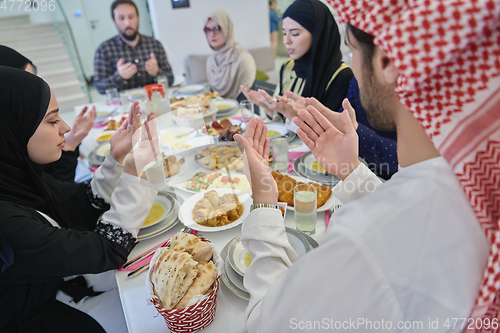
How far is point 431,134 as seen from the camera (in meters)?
0.56

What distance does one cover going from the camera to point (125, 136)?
52.1 inches

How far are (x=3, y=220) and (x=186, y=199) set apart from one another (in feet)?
2.07

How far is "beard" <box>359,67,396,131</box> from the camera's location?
66cm

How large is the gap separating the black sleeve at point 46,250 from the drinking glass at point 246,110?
1402 mm

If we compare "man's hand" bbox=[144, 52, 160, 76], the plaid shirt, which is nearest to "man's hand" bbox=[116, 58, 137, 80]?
"man's hand" bbox=[144, 52, 160, 76]

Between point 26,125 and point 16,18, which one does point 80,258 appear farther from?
point 16,18

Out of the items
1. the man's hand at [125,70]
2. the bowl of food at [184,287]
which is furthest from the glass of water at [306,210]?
the man's hand at [125,70]

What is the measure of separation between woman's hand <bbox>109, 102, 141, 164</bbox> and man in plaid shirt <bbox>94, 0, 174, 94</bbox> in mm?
2146

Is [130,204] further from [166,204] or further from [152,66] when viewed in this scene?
[152,66]

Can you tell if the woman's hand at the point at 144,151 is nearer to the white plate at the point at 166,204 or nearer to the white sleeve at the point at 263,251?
the white plate at the point at 166,204

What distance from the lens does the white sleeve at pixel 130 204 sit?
1.10 meters

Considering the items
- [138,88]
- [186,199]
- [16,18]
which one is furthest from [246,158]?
[16,18]

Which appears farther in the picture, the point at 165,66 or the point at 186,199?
the point at 165,66

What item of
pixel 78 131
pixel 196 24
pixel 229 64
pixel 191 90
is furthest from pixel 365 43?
pixel 196 24
